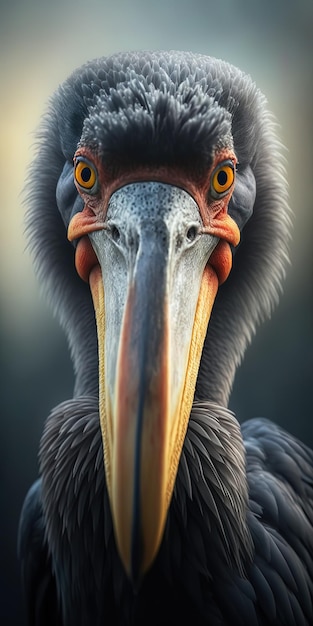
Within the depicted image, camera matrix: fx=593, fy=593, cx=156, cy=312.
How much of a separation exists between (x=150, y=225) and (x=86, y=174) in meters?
0.15

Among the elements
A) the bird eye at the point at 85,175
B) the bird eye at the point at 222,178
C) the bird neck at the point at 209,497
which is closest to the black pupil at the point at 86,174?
the bird eye at the point at 85,175

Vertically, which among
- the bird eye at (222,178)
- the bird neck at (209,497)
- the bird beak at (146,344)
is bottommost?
the bird neck at (209,497)

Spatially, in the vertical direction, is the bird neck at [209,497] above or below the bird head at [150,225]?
below

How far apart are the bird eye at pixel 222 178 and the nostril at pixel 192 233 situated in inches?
2.8

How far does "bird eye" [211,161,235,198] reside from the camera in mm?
685

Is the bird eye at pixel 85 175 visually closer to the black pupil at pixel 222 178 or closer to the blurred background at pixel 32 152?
the black pupil at pixel 222 178

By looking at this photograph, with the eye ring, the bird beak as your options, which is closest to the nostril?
the bird beak

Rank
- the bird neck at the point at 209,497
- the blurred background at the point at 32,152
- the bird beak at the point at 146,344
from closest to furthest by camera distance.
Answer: the bird beak at the point at 146,344, the bird neck at the point at 209,497, the blurred background at the point at 32,152

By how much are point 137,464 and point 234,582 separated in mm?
324

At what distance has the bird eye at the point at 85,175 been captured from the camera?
0.68 m

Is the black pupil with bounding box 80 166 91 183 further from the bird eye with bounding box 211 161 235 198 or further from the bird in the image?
the bird eye with bounding box 211 161 235 198

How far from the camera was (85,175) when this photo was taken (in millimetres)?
695

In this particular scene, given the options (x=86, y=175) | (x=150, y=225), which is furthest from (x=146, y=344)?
(x=86, y=175)

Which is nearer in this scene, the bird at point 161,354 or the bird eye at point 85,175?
the bird at point 161,354
